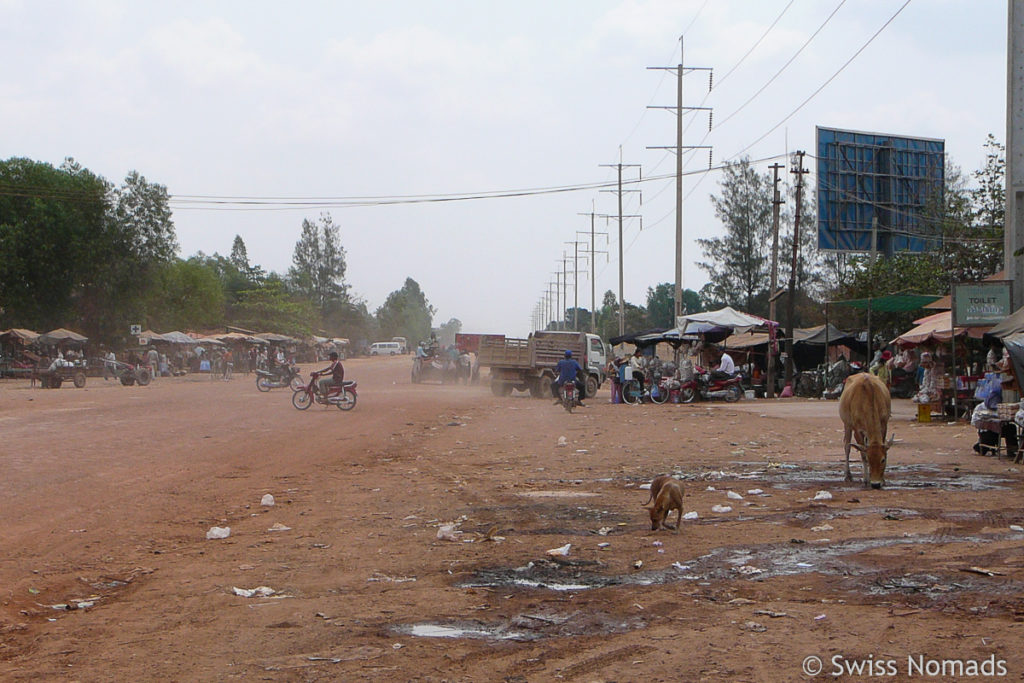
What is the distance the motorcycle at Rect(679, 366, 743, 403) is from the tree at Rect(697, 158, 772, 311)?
34039 millimetres

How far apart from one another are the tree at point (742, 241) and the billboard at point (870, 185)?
25249 millimetres

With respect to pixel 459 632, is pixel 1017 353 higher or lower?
higher

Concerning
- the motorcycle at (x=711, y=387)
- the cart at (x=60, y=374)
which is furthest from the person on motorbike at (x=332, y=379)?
the cart at (x=60, y=374)

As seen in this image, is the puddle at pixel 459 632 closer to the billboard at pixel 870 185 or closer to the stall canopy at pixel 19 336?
the billboard at pixel 870 185

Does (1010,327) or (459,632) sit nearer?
(459,632)

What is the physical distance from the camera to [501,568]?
6.80 m

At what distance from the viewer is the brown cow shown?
34.8 ft

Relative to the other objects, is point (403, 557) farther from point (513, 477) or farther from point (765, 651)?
point (513, 477)

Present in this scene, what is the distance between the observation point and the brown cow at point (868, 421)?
1060cm

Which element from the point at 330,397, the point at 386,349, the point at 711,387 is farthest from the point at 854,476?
the point at 386,349

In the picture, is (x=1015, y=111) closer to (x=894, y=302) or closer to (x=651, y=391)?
(x=894, y=302)

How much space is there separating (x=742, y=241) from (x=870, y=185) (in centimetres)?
2850

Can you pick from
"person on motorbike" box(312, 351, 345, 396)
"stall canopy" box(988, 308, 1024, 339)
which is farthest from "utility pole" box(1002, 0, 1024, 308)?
"person on motorbike" box(312, 351, 345, 396)

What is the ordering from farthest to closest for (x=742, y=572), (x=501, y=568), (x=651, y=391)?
1. (x=651, y=391)
2. (x=501, y=568)
3. (x=742, y=572)
